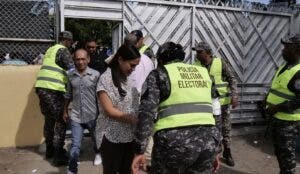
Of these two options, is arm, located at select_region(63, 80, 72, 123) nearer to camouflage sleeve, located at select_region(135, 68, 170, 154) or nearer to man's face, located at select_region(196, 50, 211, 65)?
man's face, located at select_region(196, 50, 211, 65)

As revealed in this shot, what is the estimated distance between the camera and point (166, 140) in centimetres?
346

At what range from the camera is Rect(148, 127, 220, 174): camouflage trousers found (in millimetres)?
3428

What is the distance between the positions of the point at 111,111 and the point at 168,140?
664 millimetres

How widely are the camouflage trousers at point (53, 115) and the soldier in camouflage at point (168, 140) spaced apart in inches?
120

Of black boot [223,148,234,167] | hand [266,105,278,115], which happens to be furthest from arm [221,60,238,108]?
hand [266,105,278,115]

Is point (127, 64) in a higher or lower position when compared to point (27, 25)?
lower

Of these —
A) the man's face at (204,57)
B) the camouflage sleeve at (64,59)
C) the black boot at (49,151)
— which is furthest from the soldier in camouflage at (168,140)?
the black boot at (49,151)

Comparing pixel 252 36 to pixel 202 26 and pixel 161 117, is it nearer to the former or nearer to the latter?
pixel 202 26

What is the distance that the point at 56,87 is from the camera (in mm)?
6453

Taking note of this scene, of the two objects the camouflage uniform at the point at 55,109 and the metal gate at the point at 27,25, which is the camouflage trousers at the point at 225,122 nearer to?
the camouflage uniform at the point at 55,109

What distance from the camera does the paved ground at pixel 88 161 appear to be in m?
6.25

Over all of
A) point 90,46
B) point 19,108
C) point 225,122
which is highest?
point 90,46

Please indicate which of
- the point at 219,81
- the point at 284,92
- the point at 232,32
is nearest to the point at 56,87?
the point at 219,81

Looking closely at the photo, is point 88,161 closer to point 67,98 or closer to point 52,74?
point 67,98
